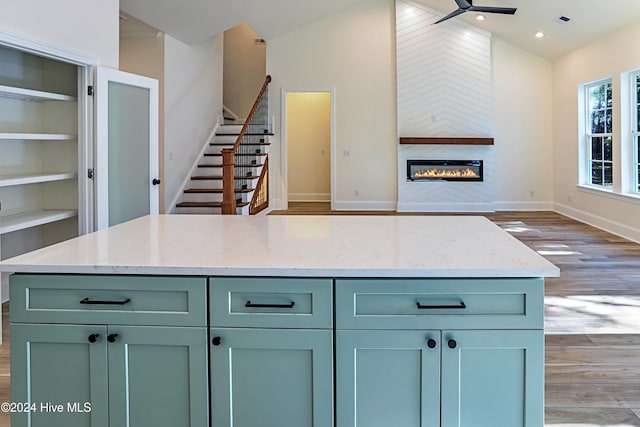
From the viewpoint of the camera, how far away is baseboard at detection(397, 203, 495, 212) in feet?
31.1

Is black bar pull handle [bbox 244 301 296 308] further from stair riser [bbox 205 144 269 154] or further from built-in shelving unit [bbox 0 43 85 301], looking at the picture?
stair riser [bbox 205 144 269 154]

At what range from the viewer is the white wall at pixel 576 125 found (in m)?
6.56

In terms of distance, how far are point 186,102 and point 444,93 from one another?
4.68 metres

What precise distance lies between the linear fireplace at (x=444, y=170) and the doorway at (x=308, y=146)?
8.10ft

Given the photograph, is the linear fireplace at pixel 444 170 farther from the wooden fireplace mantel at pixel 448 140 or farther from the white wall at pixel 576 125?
the white wall at pixel 576 125

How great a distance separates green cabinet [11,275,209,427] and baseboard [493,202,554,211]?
348 inches

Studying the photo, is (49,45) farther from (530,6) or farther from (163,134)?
(530,6)

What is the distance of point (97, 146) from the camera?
163 inches

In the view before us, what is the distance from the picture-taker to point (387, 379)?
4.98 feet

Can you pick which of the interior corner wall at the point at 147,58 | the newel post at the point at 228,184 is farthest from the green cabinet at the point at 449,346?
the interior corner wall at the point at 147,58

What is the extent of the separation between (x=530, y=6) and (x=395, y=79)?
9.03ft

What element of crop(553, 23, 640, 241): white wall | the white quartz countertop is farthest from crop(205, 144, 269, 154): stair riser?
the white quartz countertop

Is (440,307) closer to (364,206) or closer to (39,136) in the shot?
(39,136)

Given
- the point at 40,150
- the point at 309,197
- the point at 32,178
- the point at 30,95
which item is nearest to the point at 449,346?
the point at 32,178
